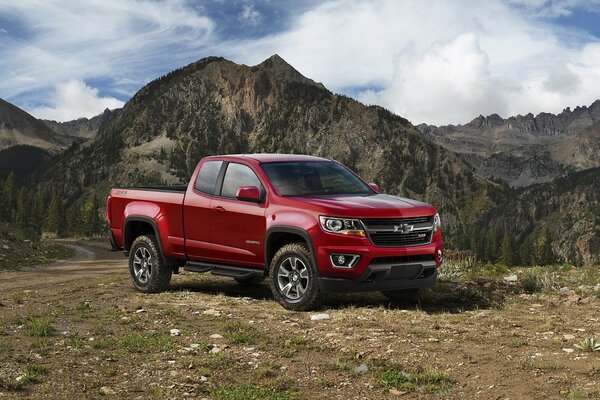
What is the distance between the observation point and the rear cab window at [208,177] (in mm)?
11789

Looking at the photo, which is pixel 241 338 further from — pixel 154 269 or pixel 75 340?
pixel 154 269

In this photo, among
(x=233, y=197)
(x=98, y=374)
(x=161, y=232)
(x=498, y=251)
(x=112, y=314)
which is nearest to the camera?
(x=98, y=374)

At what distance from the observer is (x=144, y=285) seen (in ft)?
43.1

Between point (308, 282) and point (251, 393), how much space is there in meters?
4.05

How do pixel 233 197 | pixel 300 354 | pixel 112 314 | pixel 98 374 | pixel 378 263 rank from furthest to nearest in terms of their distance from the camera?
pixel 233 197
pixel 112 314
pixel 378 263
pixel 300 354
pixel 98 374

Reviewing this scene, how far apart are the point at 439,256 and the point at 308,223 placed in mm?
2350

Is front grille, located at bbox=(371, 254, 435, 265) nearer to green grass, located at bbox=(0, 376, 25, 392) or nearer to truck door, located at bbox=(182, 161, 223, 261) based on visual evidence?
truck door, located at bbox=(182, 161, 223, 261)

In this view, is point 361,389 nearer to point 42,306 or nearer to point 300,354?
point 300,354

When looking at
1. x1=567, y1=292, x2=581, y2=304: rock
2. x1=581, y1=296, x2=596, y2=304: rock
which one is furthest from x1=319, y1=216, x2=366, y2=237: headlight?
x1=581, y1=296, x2=596, y2=304: rock

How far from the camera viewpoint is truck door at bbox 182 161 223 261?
38.3 feet

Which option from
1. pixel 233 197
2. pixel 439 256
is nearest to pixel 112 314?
pixel 233 197

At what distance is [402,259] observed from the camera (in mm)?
10023

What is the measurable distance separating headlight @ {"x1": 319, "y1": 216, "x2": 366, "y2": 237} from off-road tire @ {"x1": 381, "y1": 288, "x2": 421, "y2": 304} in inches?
87.3

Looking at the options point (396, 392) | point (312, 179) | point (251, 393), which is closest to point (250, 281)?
point (312, 179)
